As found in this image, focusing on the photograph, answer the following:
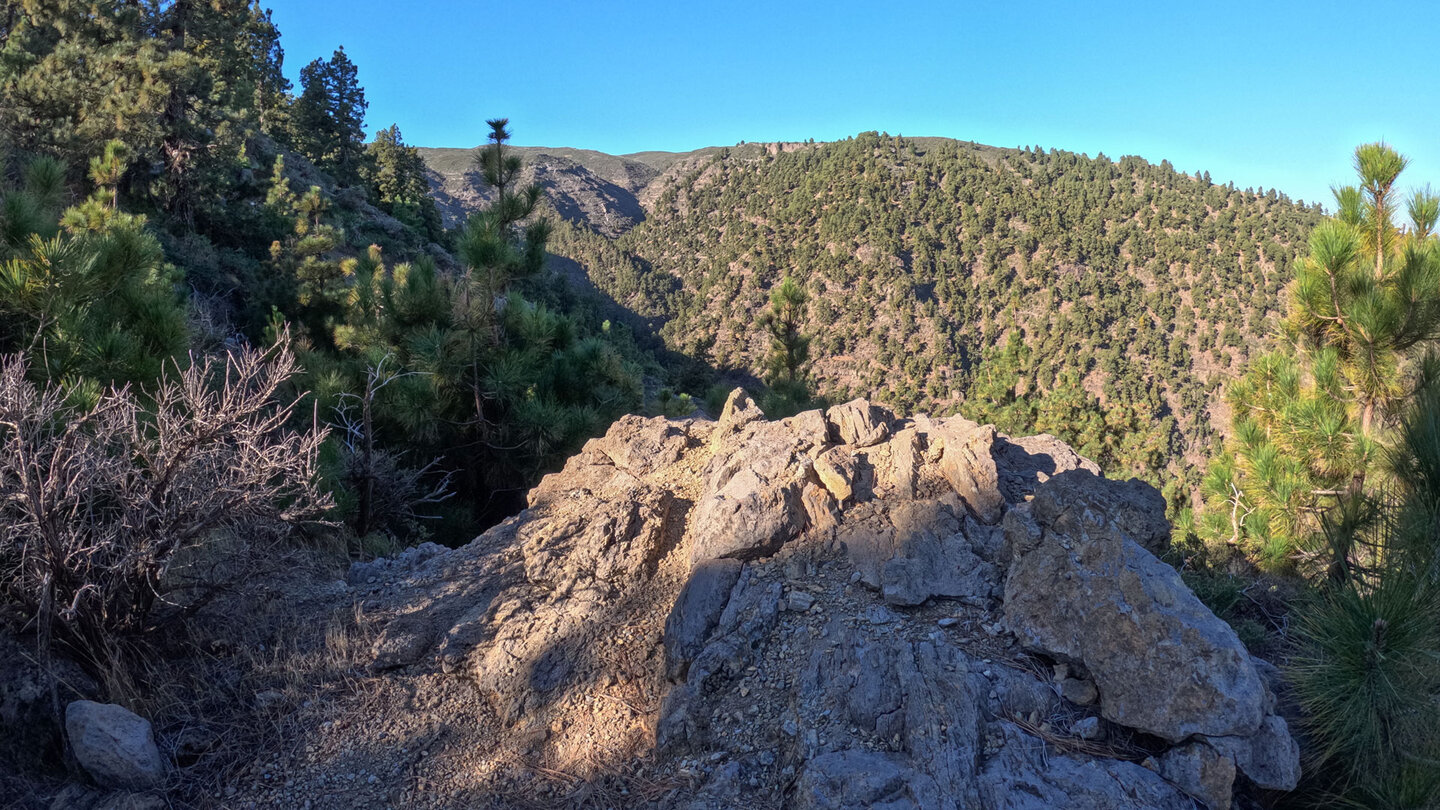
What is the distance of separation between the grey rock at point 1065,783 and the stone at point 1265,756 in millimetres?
256

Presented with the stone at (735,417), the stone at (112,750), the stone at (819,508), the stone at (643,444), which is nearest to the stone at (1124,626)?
the stone at (819,508)

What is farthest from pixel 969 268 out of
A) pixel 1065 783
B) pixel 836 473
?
pixel 1065 783

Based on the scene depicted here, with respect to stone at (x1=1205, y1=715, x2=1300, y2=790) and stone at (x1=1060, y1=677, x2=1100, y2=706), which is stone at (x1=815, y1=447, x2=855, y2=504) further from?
stone at (x1=1205, y1=715, x2=1300, y2=790)

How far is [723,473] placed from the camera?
4715 mm

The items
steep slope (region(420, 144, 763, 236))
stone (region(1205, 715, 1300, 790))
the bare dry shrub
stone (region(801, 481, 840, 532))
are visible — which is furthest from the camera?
steep slope (region(420, 144, 763, 236))

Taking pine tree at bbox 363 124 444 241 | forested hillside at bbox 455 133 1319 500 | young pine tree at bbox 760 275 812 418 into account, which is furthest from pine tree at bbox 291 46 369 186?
young pine tree at bbox 760 275 812 418

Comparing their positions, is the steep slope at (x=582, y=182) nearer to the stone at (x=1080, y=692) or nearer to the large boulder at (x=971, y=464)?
the large boulder at (x=971, y=464)

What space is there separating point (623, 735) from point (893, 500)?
192 cm

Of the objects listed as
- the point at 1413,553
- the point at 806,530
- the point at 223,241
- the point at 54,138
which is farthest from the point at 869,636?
the point at 223,241

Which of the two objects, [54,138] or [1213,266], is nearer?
[54,138]

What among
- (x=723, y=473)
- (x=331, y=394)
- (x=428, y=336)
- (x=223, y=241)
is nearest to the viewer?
(x=723, y=473)

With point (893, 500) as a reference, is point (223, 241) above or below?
above

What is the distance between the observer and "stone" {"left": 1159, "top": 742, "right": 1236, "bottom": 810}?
9.27ft

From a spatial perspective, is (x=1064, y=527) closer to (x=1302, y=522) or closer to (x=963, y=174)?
(x=1302, y=522)
